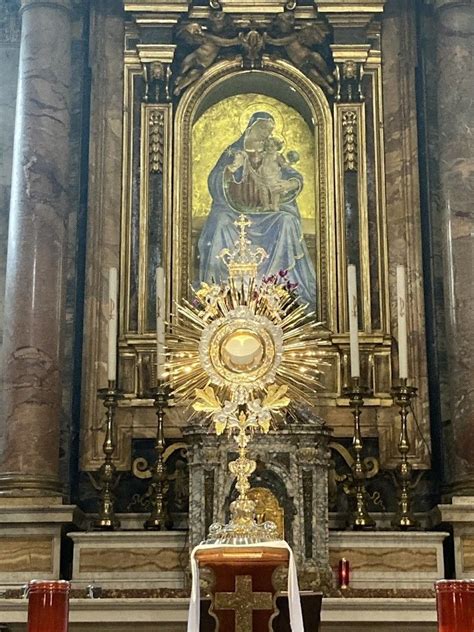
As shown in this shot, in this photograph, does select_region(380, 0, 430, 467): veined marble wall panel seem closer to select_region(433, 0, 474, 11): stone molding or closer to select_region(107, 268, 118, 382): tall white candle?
select_region(433, 0, 474, 11): stone molding

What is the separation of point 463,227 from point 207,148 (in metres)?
2.31

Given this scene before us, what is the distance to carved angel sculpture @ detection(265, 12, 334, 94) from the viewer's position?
974cm

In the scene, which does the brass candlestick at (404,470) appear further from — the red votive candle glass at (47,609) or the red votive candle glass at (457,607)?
the red votive candle glass at (47,609)

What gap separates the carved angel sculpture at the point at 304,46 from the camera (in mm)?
9742

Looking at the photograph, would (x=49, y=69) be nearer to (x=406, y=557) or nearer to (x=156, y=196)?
(x=156, y=196)

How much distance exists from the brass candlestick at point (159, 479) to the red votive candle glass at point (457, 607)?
3.90m

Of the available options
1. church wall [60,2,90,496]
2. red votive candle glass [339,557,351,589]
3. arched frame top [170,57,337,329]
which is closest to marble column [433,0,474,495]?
arched frame top [170,57,337,329]

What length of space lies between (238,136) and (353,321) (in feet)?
7.45

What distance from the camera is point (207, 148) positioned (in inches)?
392

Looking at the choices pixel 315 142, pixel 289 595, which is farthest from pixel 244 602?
pixel 315 142

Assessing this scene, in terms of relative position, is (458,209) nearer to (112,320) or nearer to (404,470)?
(404,470)

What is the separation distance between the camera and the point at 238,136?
32.8 ft

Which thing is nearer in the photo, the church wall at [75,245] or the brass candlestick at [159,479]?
the brass candlestick at [159,479]

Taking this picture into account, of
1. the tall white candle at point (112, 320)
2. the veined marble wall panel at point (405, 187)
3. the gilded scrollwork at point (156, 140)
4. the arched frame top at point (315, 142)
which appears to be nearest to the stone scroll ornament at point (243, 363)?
the tall white candle at point (112, 320)
